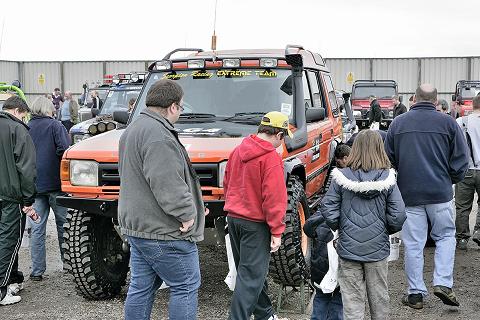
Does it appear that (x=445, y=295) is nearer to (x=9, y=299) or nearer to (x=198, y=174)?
(x=198, y=174)

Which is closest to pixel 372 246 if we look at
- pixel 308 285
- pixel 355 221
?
pixel 355 221

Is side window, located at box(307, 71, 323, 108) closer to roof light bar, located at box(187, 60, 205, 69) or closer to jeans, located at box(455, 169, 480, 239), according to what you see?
roof light bar, located at box(187, 60, 205, 69)

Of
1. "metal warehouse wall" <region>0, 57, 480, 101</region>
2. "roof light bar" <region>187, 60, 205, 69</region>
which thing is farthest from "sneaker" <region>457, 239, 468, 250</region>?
"metal warehouse wall" <region>0, 57, 480, 101</region>

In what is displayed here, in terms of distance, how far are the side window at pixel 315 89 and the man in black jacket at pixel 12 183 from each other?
3.12m

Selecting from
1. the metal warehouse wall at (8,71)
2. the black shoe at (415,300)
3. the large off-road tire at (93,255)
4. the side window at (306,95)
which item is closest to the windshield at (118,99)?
the side window at (306,95)

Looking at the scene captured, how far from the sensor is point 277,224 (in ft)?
14.9

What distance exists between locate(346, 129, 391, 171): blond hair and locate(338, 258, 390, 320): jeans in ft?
2.20

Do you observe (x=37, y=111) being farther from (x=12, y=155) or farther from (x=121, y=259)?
(x=121, y=259)

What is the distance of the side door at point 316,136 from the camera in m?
6.83

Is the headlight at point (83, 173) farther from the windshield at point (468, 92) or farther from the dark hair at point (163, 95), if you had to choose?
the windshield at point (468, 92)

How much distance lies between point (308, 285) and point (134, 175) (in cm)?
259

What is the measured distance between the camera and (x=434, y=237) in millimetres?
5891

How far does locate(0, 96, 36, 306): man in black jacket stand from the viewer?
235 inches

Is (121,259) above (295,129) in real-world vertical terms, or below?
below
